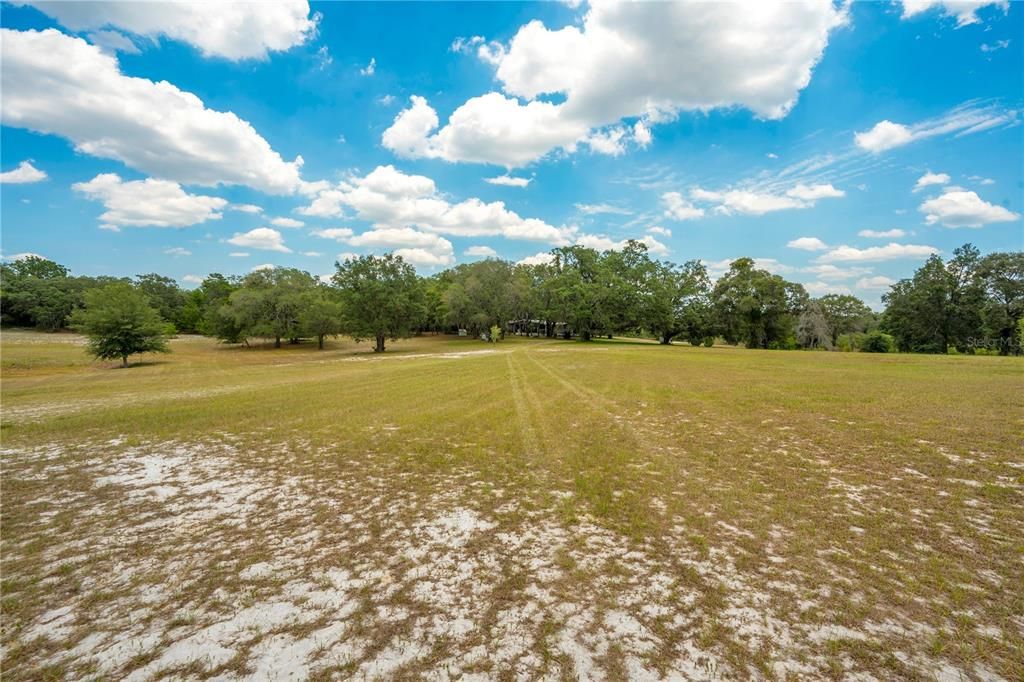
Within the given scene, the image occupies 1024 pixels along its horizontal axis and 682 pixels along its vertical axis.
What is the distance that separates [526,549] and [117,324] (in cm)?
4908

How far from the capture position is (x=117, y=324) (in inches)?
1485

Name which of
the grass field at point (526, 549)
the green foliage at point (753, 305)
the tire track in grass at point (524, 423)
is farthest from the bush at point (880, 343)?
the tire track in grass at point (524, 423)

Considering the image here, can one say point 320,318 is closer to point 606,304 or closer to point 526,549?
point 606,304

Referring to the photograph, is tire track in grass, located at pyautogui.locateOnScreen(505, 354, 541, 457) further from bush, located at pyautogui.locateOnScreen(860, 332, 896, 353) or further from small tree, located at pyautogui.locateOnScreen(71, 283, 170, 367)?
bush, located at pyautogui.locateOnScreen(860, 332, 896, 353)

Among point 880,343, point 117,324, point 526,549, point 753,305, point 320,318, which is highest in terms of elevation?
point 753,305

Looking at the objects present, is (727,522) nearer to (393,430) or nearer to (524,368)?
(393,430)

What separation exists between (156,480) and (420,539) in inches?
255

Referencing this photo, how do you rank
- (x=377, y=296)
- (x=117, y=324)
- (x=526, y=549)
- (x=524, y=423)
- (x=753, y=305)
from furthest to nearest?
1. (x=753, y=305)
2. (x=377, y=296)
3. (x=117, y=324)
4. (x=524, y=423)
5. (x=526, y=549)

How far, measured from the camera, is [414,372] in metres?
25.8

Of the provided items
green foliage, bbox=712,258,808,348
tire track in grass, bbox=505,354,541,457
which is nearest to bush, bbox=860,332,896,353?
green foliage, bbox=712,258,808,348

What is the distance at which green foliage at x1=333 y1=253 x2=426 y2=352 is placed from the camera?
51000 mm

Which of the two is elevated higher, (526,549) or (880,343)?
(880,343)

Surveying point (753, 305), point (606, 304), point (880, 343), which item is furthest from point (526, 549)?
point (880, 343)

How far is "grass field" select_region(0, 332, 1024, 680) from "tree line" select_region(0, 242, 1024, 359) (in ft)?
138
